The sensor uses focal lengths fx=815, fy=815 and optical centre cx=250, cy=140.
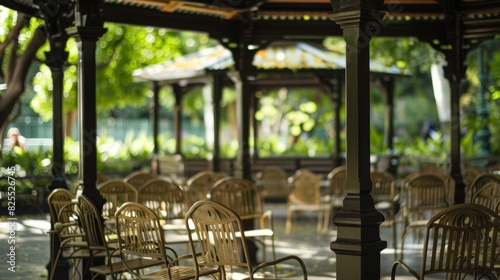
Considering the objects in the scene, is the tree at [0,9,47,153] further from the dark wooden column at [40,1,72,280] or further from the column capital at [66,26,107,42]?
the column capital at [66,26,107,42]

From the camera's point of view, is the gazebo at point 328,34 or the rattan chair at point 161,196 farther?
the rattan chair at point 161,196

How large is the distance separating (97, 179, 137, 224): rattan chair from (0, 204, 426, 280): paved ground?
76 centimetres

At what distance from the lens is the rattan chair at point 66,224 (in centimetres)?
766

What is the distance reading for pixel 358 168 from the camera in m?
6.28

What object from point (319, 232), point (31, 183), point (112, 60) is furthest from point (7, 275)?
point (112, 60)

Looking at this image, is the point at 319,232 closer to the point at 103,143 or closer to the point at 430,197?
the point at 430,197

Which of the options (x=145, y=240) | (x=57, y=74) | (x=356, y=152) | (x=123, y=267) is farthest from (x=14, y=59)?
(x=356, y=152)

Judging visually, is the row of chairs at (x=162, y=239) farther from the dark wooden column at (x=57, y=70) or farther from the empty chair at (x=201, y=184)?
the empty chair at (x=201, y=184)

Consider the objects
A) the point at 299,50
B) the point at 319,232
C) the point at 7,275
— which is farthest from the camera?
the point at 299,50

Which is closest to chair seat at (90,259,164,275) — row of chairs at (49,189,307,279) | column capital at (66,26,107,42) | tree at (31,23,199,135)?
row of chairs at (49,189,307,279)

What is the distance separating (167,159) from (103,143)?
3944 millimetres

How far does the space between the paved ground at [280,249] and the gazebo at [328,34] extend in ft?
3.60

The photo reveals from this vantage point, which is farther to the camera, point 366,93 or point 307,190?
point 307,190

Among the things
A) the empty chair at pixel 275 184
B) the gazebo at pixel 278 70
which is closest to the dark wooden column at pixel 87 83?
the gazebo at pixel 278 70
